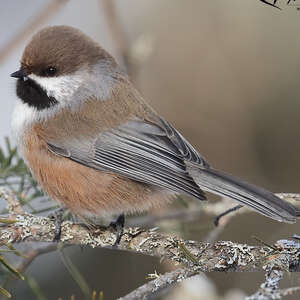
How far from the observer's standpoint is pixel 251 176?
153 inches

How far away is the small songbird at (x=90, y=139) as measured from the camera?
2.70 metres

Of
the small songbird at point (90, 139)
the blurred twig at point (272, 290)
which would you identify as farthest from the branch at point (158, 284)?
the small songbird at point (90, 139)

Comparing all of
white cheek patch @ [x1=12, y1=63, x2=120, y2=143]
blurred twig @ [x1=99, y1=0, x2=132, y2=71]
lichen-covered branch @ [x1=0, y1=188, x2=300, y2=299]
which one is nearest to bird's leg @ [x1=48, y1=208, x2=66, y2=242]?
lichen-covered branch @ [x1=0, y1=188, x2=300, y2=299]

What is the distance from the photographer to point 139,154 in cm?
279

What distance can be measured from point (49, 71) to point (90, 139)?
450mm

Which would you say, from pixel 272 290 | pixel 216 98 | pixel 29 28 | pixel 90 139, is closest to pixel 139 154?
pixel 90 139

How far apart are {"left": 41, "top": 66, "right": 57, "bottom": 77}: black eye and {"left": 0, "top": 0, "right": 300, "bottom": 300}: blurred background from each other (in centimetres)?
60

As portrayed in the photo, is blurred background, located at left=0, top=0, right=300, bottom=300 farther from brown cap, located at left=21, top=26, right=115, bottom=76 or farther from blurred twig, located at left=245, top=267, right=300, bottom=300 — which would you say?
blurred twig, located at left=245, top=267, right=300, bottom=300

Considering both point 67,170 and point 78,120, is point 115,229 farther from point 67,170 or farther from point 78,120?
point 78,120

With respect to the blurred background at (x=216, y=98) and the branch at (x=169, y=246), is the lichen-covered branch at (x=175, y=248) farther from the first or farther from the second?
the blurred background at (x=216, y=98)

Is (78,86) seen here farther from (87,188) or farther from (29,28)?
(87,188)

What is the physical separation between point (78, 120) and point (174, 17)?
199 centimetres

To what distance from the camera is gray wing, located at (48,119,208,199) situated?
2701mm

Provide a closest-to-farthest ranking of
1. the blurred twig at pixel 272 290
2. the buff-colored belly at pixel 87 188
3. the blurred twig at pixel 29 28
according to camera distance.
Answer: the blurred twig at pixel 272 290, the buff-colored belly at pixel 87 188, the blurred twig at pixel 29 28
